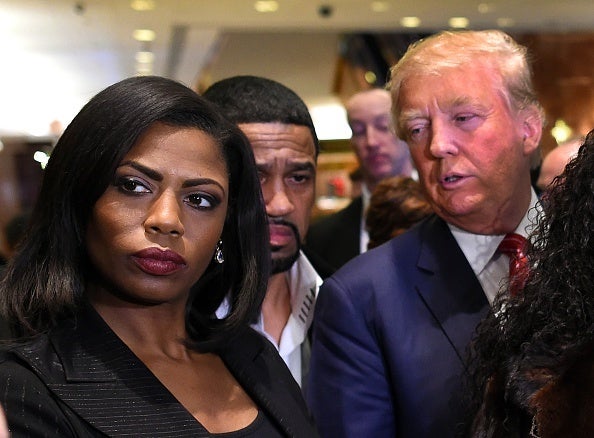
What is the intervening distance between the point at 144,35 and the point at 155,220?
36.7 feet

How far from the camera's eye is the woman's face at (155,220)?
5.96ft

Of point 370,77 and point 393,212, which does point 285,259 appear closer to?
point 393,212

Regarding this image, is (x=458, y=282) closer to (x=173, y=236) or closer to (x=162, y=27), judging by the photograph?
(x=173, y=236)

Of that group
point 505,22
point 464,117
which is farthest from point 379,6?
point 464,117

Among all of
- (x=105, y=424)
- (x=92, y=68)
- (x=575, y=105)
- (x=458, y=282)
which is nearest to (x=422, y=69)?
(x=458, y=282)

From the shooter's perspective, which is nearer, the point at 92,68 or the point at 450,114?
the point at 450,114

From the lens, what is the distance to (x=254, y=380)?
209cm

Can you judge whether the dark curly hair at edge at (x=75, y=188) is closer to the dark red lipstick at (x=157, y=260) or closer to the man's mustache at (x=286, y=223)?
the dark red lipstick at (x=157, y=260)

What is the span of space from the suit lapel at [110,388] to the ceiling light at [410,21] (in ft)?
34.1

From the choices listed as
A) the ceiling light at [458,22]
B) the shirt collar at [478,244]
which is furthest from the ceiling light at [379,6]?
the shirt collar at [478,244]

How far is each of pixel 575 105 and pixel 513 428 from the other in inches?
390

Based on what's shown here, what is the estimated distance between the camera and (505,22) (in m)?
12.0

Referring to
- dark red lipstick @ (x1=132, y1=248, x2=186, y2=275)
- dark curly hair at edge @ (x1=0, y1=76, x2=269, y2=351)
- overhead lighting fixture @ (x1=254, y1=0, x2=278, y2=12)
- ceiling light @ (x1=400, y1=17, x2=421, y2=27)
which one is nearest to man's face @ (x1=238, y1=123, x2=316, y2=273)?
dark curly hair at edge @ (x1=0, y1=76, x2=269, y2=351)

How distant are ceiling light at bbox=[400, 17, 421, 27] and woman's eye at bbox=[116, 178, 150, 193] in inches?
407
